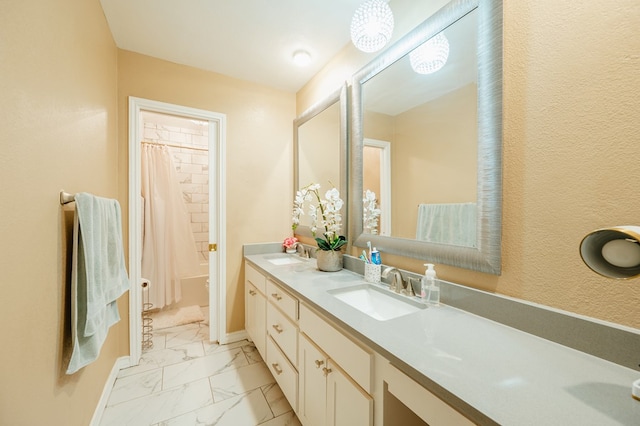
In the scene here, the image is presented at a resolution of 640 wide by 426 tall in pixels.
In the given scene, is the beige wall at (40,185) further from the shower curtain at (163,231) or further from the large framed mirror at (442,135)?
the shower curtain at (163,231)

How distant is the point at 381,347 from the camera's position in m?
0.76

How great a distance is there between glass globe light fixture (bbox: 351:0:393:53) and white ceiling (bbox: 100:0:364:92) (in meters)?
0.31

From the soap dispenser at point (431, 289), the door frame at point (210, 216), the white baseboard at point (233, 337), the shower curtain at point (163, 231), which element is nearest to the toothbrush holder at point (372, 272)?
the soap dispenser at point (431, 289)

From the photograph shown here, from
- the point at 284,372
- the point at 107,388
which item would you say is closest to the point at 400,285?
the point at 284,372

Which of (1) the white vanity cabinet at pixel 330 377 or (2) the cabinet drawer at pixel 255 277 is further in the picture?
(2) the cabinet drawer at pixel 255 277

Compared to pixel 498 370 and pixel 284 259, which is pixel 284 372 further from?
pixel 498 370

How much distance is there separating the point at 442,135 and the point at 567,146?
467 mm

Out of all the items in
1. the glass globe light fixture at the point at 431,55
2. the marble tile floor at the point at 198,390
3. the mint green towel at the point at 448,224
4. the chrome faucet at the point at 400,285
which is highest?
the glass globe light fixture at the point at 431,55

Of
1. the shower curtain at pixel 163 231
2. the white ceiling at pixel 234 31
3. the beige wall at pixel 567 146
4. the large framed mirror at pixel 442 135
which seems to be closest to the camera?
the beige wall at pixel 567 146

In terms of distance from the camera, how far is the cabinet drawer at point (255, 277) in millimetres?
1835

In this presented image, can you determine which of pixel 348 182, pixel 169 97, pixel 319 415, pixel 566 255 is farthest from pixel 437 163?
pixel 169 97

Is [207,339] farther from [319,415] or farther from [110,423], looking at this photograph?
[319,415]

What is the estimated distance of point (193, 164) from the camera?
11.9ft

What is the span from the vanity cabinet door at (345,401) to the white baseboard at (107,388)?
139 cm
